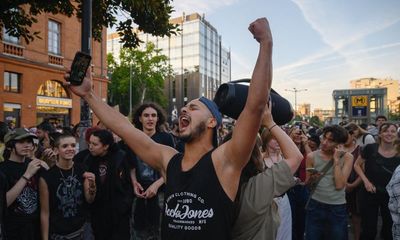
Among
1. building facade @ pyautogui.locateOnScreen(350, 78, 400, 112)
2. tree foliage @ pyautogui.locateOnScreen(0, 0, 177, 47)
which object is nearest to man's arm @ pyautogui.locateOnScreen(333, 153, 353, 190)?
tree foliage @ pyautogui.locateOnScreen(0, 0, 177, 47)

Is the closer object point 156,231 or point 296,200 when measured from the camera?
point 156,231

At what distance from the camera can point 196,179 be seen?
198 cm

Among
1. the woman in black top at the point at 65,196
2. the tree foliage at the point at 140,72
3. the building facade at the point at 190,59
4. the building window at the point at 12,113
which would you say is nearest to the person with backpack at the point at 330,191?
the woman in black top at the point at 65,196

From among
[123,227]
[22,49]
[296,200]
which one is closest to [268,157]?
[296,200]

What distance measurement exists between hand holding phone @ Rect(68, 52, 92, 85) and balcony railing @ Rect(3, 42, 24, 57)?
20.8m

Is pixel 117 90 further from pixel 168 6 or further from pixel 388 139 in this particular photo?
pixel 388 139

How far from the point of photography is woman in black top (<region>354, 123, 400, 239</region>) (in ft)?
16.7

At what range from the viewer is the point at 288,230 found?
11.8 feet

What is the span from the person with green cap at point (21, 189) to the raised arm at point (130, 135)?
142 centimetres

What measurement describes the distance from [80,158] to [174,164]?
286 centimetres

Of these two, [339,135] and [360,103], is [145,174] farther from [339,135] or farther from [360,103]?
[360,103]

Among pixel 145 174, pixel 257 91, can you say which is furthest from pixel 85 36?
pixel 257 91

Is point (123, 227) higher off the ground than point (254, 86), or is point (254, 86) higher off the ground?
point (254, 86)

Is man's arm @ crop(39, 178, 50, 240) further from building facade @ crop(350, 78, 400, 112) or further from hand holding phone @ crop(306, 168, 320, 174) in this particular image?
building facade @ crop(350, 78, 400, 112)
